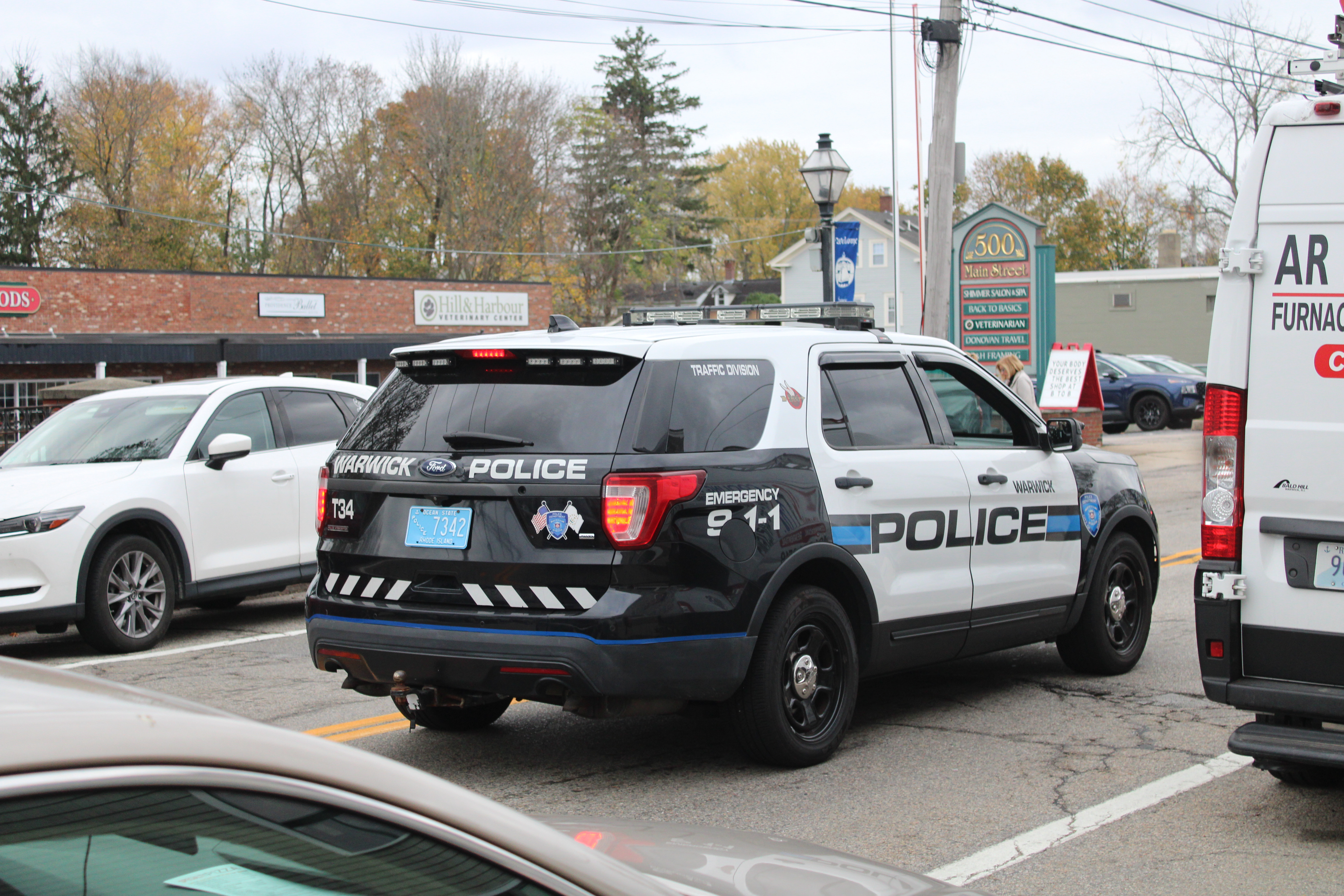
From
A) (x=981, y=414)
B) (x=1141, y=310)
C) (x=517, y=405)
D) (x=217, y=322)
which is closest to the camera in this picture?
(x=517, y=405)

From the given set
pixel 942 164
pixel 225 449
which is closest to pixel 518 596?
pixel 225 449

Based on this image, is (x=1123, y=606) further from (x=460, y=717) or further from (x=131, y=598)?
(x=131, y=598)

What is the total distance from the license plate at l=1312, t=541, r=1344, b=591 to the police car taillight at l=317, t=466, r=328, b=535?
411cm

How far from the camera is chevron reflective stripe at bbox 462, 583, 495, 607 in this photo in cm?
535

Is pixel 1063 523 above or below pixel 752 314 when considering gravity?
below

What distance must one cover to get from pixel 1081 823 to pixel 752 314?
3161mm

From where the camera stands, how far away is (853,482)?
20.0 feet

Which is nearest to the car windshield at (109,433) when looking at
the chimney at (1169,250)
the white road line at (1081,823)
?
the white road line at (1081,823)

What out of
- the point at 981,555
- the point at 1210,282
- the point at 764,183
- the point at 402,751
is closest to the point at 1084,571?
the point at 981,555

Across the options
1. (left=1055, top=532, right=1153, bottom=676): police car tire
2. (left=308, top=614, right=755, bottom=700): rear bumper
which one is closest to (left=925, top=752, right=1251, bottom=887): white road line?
(left=308, top=614, right=755, bottom=700): rear bumper

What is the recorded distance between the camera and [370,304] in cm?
4075

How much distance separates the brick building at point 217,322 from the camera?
32.6 meters

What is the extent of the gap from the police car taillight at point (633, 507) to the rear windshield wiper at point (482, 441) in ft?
1.45

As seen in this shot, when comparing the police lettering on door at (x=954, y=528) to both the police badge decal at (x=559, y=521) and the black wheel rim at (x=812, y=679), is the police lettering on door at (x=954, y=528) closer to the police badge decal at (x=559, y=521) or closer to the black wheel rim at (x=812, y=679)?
the black wheel rim at (x=812, y=679)
